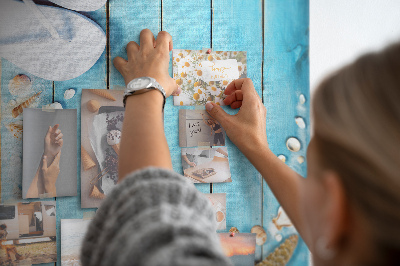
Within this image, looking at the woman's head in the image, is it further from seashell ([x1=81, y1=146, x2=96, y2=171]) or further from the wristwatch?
seashell ([x1=81, y1=146, x2=96, y2=171])

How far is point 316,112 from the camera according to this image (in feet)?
1.53

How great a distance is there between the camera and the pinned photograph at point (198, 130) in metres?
1.00

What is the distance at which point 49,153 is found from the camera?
2.94 feet

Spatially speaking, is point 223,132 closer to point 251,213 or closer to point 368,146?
point 251,213

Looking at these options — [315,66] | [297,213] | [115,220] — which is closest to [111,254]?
[115,220]

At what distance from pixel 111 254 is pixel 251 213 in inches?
25.3

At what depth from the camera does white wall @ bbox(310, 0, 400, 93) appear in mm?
1010

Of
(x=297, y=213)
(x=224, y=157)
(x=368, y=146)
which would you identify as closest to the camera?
(x=368, y=146)

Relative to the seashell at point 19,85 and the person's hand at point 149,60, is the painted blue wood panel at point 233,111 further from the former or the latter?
the seashell at point 19,85

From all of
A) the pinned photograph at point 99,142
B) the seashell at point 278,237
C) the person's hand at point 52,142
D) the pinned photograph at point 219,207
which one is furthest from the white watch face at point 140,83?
the seashell at point 278,237

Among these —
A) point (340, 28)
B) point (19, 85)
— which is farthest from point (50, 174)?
point (340, 28)

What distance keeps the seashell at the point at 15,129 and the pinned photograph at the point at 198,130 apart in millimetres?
459

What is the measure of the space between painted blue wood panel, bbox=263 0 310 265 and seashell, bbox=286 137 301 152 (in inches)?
0.4

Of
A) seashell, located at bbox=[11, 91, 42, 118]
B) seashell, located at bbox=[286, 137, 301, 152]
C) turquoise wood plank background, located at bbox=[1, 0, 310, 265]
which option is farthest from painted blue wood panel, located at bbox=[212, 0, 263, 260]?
seashell, located at bbox=[11, 91, 42, 118]
